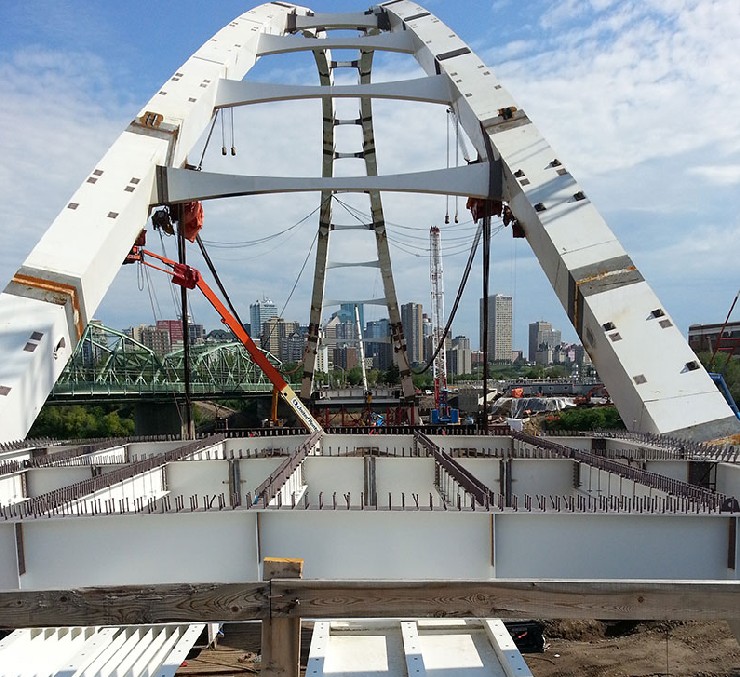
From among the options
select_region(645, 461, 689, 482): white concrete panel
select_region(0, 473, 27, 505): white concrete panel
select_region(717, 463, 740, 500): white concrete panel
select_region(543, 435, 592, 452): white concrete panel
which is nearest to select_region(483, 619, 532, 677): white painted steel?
select_region(645, 461, 689, 482): white concrete panel

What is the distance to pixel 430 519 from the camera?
5.72m

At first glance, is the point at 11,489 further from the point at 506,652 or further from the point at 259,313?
the point at 259,313

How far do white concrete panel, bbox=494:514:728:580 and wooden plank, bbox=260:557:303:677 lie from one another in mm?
2646

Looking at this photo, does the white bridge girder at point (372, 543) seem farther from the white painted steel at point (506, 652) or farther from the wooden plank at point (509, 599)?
the wooden plank at point (509, 599)

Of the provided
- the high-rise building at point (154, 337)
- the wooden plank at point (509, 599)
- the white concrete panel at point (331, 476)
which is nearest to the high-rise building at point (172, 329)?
the high-rise building at point (154, 337)

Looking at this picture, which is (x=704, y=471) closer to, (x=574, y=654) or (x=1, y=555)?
(x=574, y=654)

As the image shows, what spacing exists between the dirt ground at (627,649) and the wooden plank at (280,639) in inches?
206

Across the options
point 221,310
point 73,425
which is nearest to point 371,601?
point 221,310

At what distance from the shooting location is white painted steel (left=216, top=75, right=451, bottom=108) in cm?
1952

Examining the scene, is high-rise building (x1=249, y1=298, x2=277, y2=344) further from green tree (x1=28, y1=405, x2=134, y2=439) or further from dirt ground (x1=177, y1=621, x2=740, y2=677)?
dirt ground (x1=177, y1=621, x2=740, y2=677)

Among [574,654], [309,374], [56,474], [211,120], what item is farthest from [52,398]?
[574,654]

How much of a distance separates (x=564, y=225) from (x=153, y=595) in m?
13.5

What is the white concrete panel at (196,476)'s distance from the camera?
924cm

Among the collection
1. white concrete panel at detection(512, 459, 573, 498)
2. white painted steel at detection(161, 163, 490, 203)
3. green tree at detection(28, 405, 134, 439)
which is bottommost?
green tree at detection(28, 405, 134, 439)
